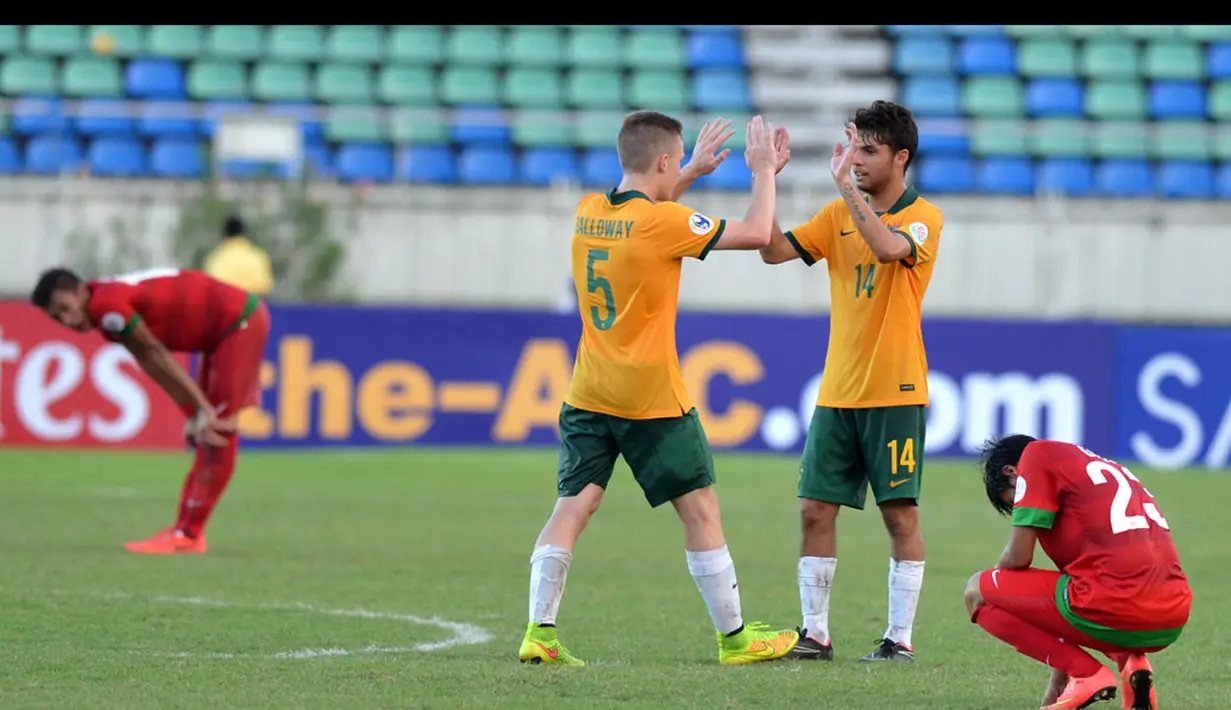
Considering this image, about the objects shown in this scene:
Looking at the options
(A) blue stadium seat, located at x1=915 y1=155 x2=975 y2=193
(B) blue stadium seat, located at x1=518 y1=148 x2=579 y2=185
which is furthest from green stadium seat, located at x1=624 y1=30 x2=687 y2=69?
(A) blue stadium seat, located at x1=915 y1=155 x2=975 y2=193

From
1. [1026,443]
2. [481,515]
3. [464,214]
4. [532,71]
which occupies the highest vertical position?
[532,71]

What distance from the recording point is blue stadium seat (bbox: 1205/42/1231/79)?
24531 millimetres

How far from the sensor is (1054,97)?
24.0m

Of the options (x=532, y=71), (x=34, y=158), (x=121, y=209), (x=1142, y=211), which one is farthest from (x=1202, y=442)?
(x=34, y=158)

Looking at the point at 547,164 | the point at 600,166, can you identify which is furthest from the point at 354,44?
the point at 600,166

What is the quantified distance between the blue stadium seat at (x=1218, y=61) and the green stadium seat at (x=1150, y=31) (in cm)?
54

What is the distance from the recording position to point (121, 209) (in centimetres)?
1938

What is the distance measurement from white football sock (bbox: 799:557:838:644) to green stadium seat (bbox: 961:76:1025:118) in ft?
58.2

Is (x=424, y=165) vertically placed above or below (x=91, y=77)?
below

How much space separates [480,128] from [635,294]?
51.0 feet

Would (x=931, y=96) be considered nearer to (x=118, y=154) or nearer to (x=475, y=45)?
(x=475, y=45)

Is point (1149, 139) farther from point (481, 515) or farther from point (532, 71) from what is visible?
point (481, 515)
